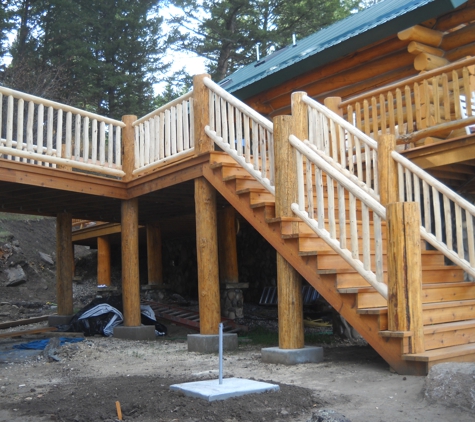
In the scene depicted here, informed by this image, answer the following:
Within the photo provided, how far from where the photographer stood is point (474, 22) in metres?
9.75

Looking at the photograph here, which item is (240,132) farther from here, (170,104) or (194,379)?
(194,379)

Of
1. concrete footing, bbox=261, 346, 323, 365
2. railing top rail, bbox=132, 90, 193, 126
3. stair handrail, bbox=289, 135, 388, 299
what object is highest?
railing top rail, bbox=132, 90, 193, 126

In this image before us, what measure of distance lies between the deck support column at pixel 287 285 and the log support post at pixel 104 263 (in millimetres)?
10540

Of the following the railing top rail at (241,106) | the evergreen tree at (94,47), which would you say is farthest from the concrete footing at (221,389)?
the evergreen tree at (94,47)

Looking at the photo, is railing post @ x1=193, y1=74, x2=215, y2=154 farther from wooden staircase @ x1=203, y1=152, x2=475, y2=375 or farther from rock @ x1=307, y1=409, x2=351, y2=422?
rock @ x1=307, y1=409, x2=351, y2=422

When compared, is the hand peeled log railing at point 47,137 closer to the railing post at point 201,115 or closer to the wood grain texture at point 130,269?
the wood grain texture at point 130,269

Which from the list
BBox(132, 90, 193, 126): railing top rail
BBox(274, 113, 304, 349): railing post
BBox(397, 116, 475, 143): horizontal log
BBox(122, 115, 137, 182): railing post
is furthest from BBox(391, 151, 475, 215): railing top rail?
BBox(122, 115, 137, 182): railing post

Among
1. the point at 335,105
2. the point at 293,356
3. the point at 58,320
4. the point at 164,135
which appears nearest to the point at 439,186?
the point at 293,356

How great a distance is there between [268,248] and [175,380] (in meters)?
8.81

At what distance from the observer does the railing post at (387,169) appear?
22.4ft

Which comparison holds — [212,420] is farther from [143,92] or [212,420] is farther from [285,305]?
[143,92]

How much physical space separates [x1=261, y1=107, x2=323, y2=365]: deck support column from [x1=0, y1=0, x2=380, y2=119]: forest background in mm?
17810

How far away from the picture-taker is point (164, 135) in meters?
10.0

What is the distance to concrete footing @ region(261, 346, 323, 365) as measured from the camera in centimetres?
639
